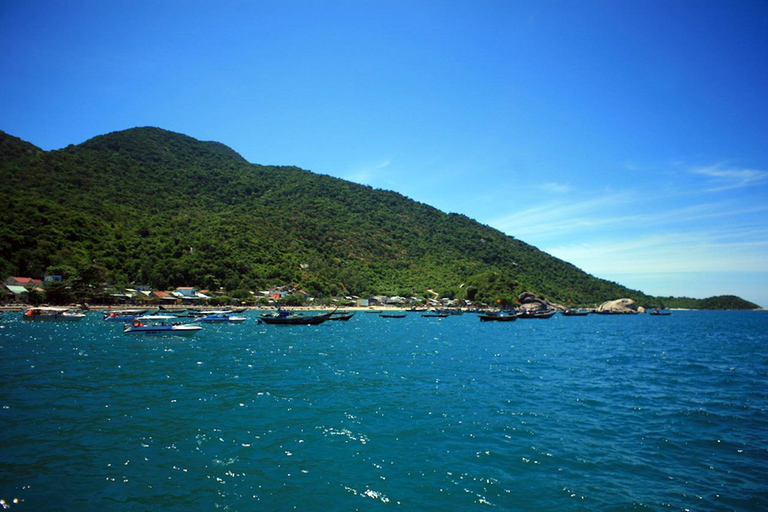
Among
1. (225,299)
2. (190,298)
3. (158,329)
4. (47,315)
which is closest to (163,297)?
(190,298)

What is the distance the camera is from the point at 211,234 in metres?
122

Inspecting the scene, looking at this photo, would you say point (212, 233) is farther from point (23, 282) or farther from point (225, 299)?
point (23, 282)

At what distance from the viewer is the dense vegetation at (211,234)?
91.4m

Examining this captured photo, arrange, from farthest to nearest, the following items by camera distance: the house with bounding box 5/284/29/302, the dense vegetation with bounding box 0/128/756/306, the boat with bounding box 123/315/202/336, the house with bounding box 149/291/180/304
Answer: the dense vegetation with bounding box 0/128/756/306 < the house with bounding box 149/291/180/304 < the house with bounding box 5/284/29/302 < the boat with bounding box 123/315/202/336

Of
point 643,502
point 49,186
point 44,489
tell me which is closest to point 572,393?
point 643,502

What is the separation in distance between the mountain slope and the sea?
7998 centimetres

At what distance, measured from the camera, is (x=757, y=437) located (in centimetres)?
1259

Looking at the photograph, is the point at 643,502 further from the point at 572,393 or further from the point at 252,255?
the point at 252,255

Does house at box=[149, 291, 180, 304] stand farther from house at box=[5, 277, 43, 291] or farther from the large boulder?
the large boulder

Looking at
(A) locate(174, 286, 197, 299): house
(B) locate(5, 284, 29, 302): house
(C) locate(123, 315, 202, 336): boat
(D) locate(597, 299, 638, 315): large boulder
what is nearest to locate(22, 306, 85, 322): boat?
(C) locate(123, 315, 202, 336): boat

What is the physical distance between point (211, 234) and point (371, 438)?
124768 millimetres

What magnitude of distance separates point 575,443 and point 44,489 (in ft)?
45.4

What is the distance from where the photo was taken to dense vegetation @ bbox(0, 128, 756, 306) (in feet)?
300

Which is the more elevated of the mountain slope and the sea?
the mountain slope
